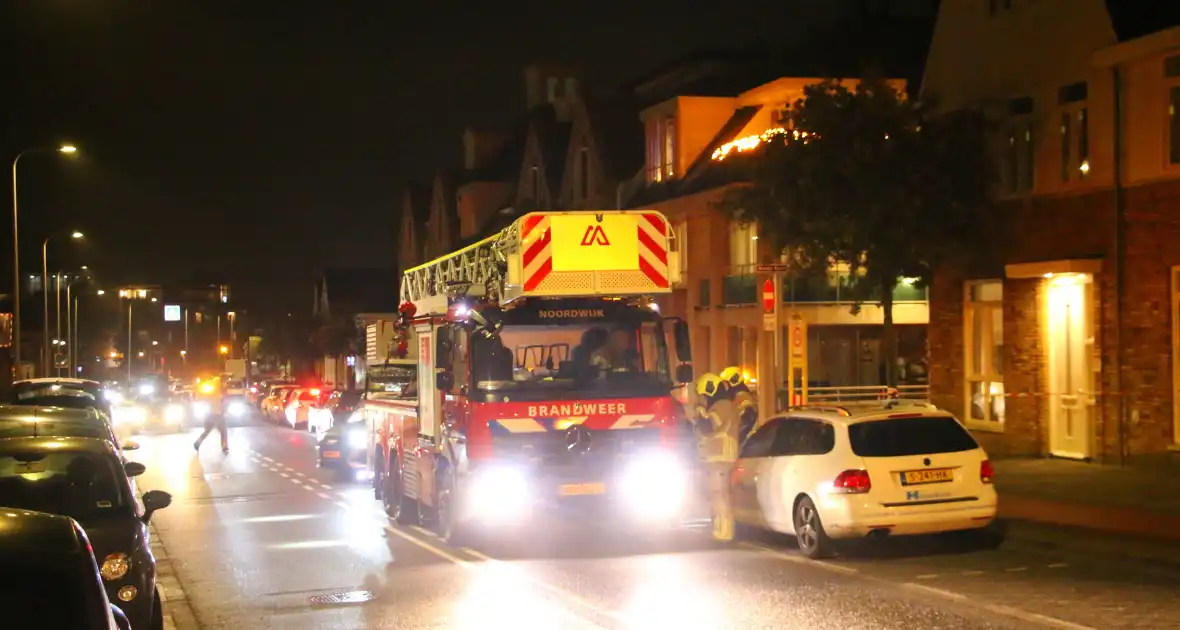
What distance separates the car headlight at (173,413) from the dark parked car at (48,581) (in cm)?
4613

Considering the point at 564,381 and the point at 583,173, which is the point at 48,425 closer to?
the point at 564,381

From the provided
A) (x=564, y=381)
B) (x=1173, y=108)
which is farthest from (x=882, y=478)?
(x=1173, y=108)

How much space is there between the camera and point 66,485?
9.63m

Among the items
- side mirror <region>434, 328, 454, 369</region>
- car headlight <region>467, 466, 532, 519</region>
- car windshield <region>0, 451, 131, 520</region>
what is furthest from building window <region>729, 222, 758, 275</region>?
car windshield <region>0, 451, 131, 520</region>

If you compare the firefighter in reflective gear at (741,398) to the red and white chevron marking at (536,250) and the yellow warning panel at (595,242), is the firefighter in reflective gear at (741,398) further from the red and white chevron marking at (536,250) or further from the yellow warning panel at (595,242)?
the red and white chevron marking at (536,250)

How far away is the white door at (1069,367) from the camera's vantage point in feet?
72.5

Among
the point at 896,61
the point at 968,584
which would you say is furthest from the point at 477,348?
the point at 896,61

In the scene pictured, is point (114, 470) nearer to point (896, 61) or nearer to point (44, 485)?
point (44, 485)

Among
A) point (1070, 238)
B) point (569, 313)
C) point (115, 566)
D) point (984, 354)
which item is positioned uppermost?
point (1070, 238)

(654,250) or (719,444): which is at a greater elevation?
(654,250)

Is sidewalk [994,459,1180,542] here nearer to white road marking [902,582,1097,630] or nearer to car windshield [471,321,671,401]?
white road marking [902,582,1097,630]

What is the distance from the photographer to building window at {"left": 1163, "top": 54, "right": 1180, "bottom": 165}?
20.3 meters

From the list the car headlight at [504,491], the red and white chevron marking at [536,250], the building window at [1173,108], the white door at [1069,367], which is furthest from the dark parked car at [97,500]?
the white door at [1069,367]

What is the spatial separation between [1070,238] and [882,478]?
10.1 metres
